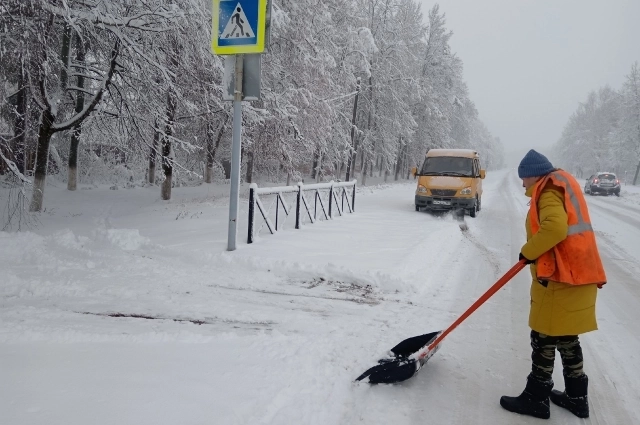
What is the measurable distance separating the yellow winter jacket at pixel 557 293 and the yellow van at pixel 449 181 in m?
10.9

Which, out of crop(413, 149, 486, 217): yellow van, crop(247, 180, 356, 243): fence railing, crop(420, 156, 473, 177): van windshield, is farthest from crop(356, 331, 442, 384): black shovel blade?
crop(420, 156, 473, 177): van windshield

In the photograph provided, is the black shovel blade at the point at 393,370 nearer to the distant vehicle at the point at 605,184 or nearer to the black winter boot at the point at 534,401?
the black winter boot at the point at 534,401

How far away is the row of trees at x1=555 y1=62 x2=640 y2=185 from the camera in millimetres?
48312

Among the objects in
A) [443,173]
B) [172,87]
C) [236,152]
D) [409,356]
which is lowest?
[409,356]

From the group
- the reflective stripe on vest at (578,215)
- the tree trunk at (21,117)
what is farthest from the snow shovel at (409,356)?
the tree trunk at (21,117)

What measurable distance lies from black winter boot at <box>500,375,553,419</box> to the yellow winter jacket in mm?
417

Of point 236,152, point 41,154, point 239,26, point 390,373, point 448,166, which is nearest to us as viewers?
point 390,373

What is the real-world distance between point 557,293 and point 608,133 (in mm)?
71627

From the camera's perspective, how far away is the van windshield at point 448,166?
1423 centimetres

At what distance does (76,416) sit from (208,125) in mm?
13310

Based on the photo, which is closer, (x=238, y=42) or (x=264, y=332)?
(x=264, y=332)

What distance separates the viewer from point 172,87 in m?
9.12

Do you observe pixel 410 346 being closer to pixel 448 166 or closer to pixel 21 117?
pixel 21 117

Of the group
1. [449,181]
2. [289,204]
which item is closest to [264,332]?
[289,204]
